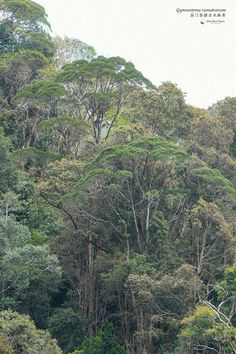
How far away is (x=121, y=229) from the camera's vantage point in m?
22.7

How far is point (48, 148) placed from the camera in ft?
97.3

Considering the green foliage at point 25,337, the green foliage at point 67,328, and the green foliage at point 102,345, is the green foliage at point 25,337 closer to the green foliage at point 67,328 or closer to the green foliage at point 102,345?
the green foliage at point 102,345

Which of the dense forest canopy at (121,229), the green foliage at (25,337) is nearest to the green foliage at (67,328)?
the dense forest canopy at (121,229)

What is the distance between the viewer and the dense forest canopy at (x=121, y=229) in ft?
66.0

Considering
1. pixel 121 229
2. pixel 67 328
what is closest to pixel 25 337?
pixel 67 328

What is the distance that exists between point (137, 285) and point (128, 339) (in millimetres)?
2801

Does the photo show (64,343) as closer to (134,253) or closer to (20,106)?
(134,253)

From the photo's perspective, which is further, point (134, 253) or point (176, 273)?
point (134, 253)

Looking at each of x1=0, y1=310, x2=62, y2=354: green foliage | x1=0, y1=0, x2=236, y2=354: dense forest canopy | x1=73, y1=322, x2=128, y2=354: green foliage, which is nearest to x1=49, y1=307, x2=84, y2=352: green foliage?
x1=0, y1=0, x2=236, y2=354: dense forest canopy

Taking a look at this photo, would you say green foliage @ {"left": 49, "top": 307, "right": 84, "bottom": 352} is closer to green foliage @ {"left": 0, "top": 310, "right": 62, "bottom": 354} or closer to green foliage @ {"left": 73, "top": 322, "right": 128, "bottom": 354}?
green foliage @ {"left": 73, "top": 322, "right": 128, "bottom": 354}

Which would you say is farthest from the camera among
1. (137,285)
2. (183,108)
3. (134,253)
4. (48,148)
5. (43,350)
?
(48,148)

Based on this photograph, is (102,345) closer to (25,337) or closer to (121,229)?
(121,229)

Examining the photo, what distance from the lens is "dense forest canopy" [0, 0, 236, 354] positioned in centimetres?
2011

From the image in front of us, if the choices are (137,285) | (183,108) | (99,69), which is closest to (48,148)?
(99,69)
